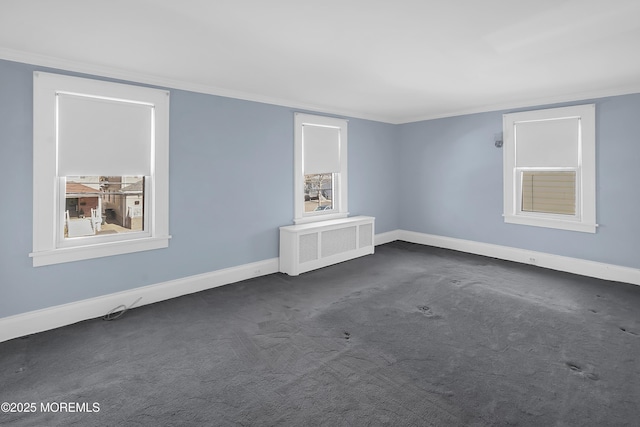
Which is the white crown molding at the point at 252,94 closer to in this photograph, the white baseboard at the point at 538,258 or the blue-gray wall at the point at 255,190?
the blue-gray wall at the point at 255,190

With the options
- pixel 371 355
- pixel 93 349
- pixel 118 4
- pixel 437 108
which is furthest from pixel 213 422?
pixel 437 108

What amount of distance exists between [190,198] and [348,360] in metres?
2.68

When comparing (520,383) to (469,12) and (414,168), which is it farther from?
(414,168)

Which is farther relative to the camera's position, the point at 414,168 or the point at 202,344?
the point at 414,168

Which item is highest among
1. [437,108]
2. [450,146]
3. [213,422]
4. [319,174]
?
[437,108]

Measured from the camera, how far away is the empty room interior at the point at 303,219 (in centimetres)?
229

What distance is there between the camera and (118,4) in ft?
7.34

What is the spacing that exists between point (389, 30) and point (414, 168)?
4472 mm

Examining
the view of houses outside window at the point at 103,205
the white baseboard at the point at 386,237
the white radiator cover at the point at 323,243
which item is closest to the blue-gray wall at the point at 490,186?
the white baseboard at the point at 386,237

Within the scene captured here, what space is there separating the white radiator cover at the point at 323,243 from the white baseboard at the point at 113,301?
42 cm

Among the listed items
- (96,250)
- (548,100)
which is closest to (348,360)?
(96,250)

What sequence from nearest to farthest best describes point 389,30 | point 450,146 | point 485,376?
point 485,376 < point 389,30 < point 450,146

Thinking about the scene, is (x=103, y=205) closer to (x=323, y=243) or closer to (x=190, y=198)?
(x=190, y=198)

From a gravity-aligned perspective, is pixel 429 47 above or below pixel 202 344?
above
